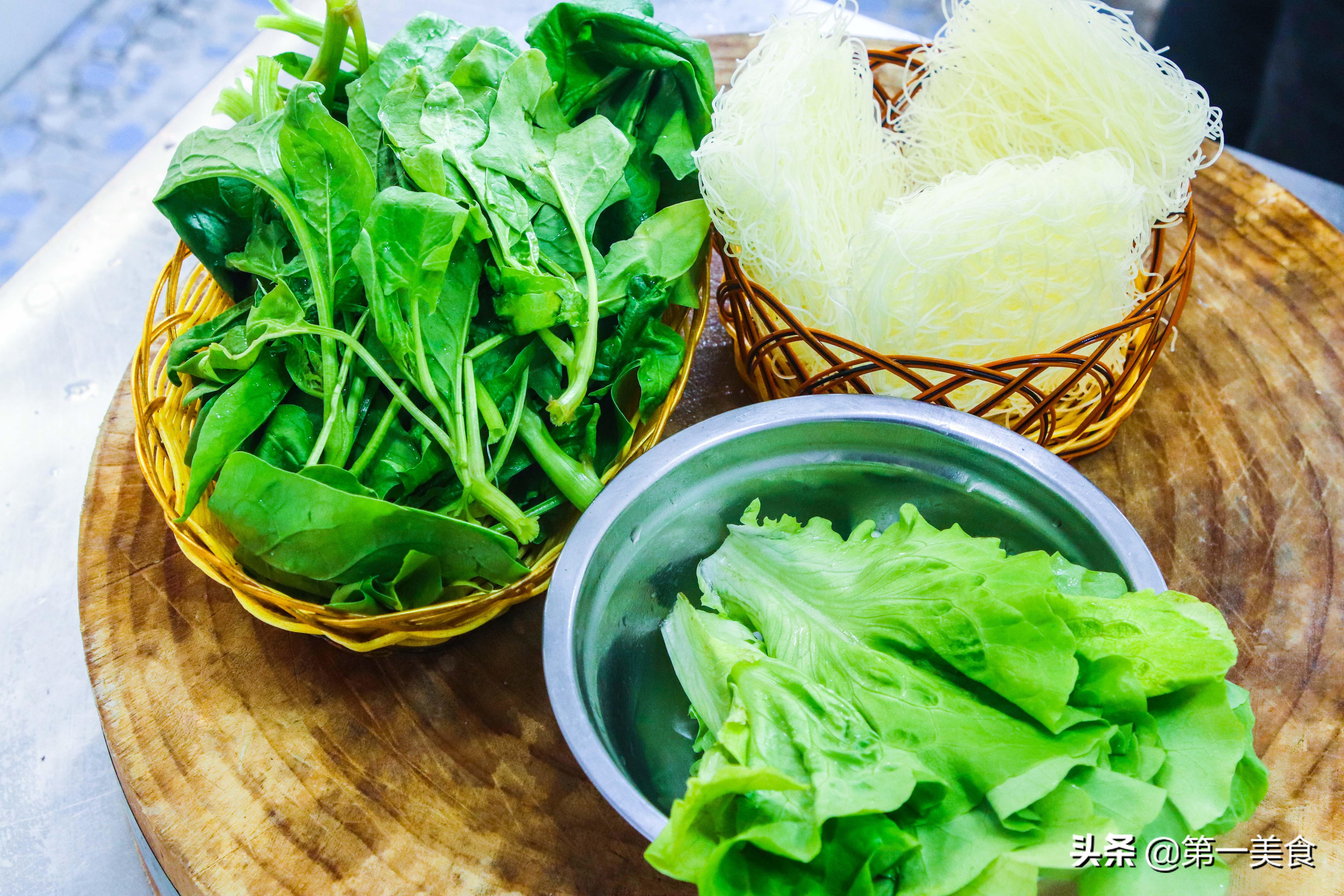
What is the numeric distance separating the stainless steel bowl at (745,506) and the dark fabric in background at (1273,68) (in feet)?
5.82

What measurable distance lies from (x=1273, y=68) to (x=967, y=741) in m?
2.32

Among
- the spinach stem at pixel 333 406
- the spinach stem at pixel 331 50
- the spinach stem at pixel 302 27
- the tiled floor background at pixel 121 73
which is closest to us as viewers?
the spinach stem at pixel 333 406

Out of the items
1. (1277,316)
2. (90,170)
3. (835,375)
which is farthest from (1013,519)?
(90,170)

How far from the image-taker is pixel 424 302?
1004mm

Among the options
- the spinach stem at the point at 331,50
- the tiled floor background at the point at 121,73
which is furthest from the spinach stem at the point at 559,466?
the tiled floor background at the point at 121,73

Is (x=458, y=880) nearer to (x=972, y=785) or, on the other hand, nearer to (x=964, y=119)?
(x=972, y=785)

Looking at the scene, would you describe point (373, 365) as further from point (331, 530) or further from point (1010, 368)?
point (1010, 368)

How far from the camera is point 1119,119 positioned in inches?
48.8

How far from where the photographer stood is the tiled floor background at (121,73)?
243 cm

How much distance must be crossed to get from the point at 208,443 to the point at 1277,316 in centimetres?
143

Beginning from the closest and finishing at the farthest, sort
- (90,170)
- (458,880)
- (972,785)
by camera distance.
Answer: (972,785) < (458,880) < (90,170)

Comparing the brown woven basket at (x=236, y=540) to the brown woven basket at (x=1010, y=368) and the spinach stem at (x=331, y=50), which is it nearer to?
the brown woven basket at (x=1010, y=368)

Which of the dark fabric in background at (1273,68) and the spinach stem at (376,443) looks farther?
the dark fabric in background at (1273,68)

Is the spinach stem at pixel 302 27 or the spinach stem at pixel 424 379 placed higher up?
the spinach stem at pixel 302 27
